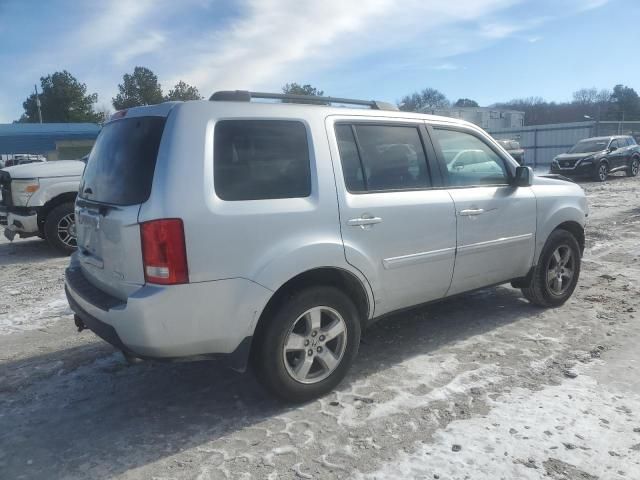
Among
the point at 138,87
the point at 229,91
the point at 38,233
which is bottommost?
the point at 38,233

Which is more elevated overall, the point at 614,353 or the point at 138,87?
the point at 138,87

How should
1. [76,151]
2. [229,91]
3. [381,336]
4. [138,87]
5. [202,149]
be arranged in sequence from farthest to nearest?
[138,87] → [76,151] → [381,336] → [229,91] → [202,149]

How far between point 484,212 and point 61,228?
670 cm

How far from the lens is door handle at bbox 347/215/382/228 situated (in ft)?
10.9

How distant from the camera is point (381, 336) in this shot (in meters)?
4.46

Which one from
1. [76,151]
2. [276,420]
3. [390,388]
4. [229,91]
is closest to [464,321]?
[390,388]

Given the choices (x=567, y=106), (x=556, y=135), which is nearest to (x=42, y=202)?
(x=556, y=135)

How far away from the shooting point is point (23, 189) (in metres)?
7.90

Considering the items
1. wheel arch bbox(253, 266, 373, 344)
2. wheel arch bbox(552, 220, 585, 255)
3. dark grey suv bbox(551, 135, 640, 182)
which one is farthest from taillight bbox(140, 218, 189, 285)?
dark grey suv bbox(551, 135, 640, 182)

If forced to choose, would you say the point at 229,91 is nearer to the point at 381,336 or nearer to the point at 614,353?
the point at 381,336

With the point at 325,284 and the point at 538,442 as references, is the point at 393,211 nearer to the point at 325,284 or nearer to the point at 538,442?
the point at 325,284

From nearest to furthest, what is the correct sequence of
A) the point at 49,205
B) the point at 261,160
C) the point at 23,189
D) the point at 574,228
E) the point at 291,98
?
1. the point at 261,160
2. the point at 291,98
3. the point at 574,228
4. the point at 23,189
5. the point at 49,205

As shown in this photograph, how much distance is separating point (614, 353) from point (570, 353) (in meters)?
0.33

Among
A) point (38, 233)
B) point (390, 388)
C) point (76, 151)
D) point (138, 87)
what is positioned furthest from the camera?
point (138, 87)
